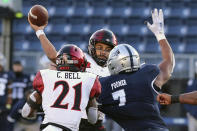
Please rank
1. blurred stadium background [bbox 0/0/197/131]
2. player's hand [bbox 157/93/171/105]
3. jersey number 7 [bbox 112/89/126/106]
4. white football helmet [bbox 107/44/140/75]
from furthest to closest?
blurred stadium background [bbox 0/0/197/131] < white football helmet [bbox 107/44/140/75] < jersey number 7 [bbox 112/89/126/106] < player's hand [bbox 157/93/171/105]

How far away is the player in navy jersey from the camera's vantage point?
11.6ft

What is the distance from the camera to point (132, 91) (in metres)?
3.56

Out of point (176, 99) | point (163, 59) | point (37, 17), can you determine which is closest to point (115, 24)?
point (37, 17)

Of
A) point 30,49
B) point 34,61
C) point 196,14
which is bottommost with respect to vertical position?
point 34,61

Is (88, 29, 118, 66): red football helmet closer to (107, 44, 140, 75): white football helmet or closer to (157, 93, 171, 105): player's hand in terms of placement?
(107, 44, 140, 75): white football helmet

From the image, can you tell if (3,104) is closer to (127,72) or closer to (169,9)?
(127,72)

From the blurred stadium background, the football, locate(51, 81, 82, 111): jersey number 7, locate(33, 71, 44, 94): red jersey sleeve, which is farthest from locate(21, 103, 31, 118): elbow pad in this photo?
the blurred stadium background

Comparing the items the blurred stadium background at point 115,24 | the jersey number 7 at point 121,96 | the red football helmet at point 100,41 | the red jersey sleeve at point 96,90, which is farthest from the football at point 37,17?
the blurred stadium background at point 115,24

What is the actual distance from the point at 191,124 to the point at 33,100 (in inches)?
207

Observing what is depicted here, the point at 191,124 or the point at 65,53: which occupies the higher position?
the point at 65,53

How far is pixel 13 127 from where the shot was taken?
8.71 meters

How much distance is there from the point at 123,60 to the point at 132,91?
0.95 feet

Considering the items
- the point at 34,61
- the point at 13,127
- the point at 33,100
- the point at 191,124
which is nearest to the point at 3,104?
the point at 13,127

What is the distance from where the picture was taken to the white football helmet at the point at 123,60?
12.1ft
